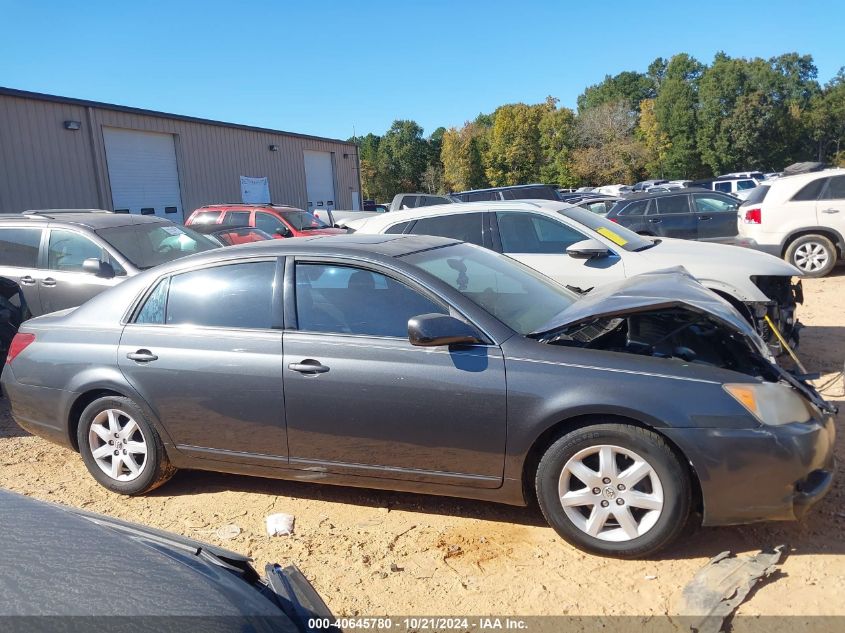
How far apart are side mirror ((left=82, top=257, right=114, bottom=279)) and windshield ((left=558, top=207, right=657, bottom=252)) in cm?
473

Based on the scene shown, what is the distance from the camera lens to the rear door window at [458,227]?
23.0ft

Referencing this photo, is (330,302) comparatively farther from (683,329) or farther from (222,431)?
(683,329)

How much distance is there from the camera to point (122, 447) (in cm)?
427

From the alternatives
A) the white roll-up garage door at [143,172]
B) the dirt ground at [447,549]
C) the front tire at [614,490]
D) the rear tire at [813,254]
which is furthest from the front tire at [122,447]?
the white roll-up garage door at [143,172]

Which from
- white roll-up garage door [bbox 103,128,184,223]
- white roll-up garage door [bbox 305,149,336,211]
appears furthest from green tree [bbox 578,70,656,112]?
white roll-up garage door [bbox 103,128,184,223]

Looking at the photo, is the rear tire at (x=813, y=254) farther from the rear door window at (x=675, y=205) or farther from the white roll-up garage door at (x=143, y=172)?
the white roll-up garage door at (x=143, y=172)

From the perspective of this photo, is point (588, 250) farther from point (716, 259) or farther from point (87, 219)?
point (87, 219)

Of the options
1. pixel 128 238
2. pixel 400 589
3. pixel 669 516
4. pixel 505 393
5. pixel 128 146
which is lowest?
pixel 400 589

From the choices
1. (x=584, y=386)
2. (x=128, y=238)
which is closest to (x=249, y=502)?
(x=584, y=386)

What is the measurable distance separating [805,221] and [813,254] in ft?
1.90

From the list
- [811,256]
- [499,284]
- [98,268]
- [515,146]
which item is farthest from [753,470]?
[515,146]

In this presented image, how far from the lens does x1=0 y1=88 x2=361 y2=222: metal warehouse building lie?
16.4m

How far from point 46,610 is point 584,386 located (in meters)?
2.38

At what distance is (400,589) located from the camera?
318 cm
